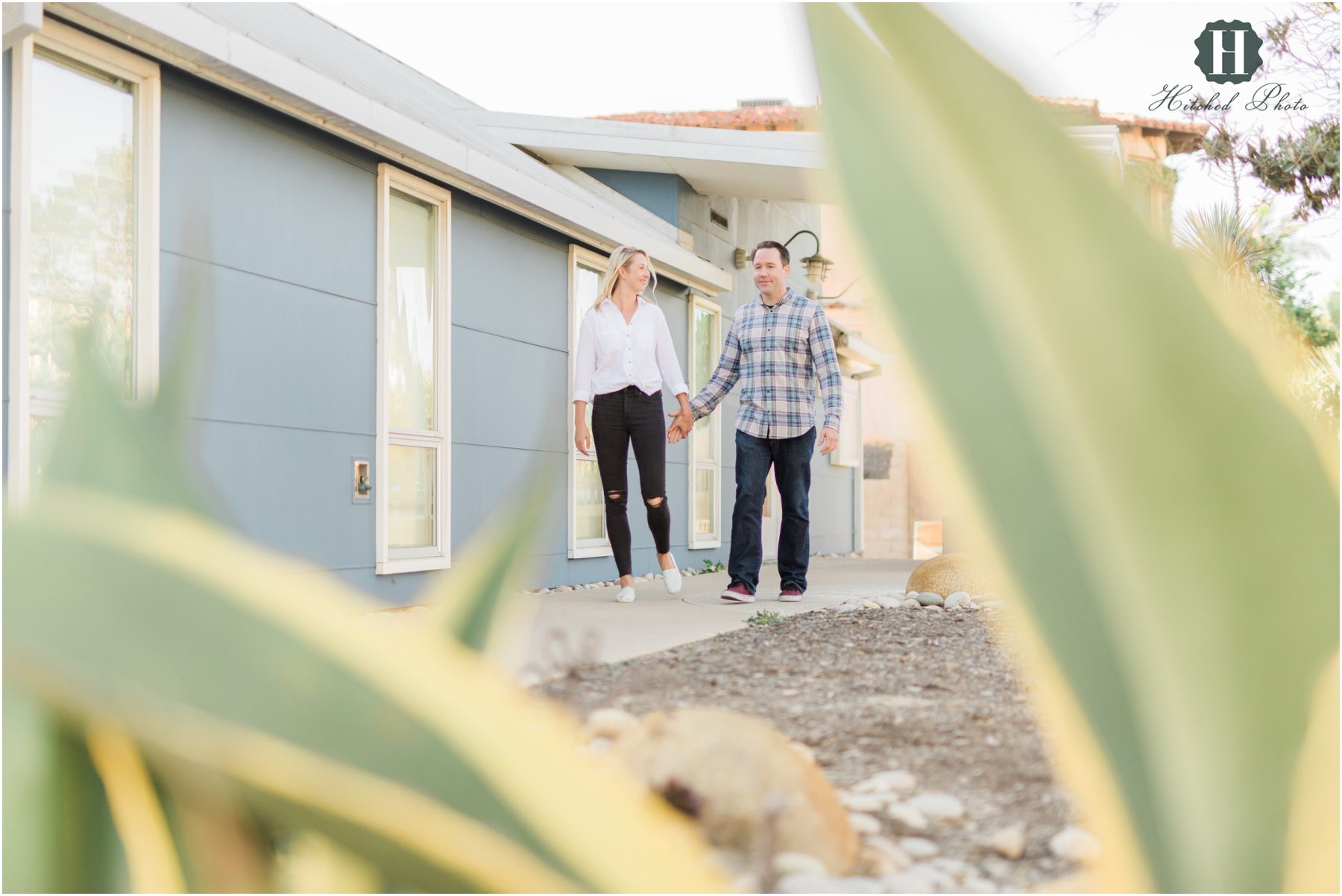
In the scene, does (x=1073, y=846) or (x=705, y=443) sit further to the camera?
(x=705, y=443)

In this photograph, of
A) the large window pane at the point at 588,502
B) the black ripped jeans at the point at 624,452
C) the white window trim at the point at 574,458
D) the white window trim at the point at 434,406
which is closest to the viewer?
the white window trim at the point at 434,406

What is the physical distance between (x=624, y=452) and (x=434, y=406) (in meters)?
0.96

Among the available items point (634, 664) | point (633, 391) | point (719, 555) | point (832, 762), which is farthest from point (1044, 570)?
point (719, 555)

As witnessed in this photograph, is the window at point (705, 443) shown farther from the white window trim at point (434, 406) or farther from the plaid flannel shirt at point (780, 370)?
the white window trim at point (434, 406)

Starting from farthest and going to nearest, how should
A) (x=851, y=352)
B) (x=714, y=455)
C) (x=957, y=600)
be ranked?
(x=851, y=352)
(x=714, y=455)
(x=957, y=600)

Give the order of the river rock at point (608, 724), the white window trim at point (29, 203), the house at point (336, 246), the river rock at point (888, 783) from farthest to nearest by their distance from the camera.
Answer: the house at point (336, 246) < the white window trim at point (29, 203) < the river rock at point (608, 724) < the river rock at point (888, 783)

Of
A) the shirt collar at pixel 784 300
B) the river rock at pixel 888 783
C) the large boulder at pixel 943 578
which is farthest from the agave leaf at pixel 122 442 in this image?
the shirt collar at pixel 784 300

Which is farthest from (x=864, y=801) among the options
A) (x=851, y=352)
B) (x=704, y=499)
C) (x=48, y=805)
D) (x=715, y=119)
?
(x=715, y=119)

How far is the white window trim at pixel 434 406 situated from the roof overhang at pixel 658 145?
1817mm

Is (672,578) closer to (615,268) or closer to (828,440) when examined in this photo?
(828,440)

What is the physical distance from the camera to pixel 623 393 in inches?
197

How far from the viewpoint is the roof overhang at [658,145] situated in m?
6.61

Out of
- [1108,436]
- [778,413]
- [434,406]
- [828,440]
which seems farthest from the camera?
[434,406]

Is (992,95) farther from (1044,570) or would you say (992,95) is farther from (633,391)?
(633,391)
